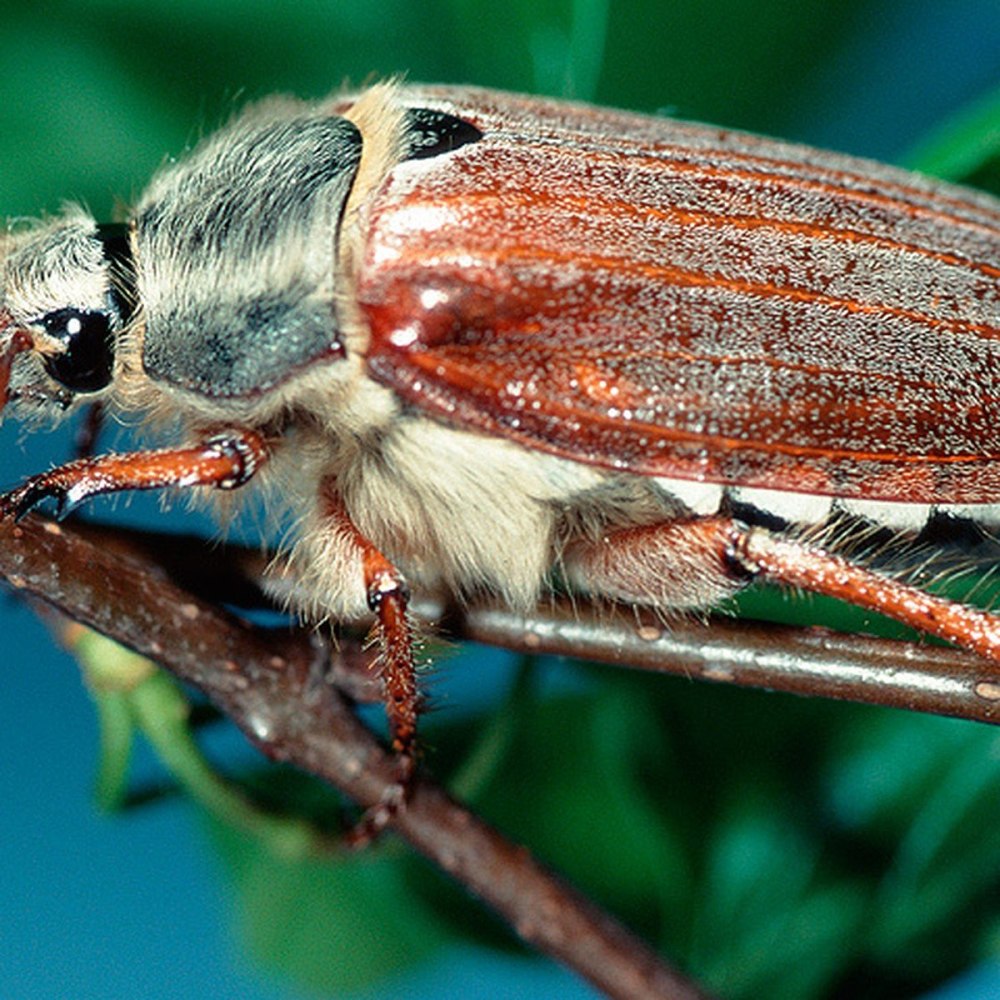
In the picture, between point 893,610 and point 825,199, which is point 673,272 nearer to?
point 825,199

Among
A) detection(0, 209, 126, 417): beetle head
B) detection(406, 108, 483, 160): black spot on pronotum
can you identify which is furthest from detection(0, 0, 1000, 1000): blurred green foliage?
detection(0, 209, 126, 417): beetle head

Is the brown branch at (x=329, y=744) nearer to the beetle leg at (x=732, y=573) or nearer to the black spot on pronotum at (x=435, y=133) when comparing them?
the beetle leg at (x=732, y=573)

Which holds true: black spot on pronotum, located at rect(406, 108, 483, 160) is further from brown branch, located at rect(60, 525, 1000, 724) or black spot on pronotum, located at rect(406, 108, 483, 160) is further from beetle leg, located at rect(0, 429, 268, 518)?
brown branch, located at rect(60, 525, 1000, 724)

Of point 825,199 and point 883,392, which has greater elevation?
point 825,199

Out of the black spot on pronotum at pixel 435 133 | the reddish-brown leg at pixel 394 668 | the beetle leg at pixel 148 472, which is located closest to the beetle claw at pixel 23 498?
the beetle leg at pixel 148 472

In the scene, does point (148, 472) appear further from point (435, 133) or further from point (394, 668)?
point (435, 133)

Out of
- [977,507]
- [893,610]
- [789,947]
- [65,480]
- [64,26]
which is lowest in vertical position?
[789,947]

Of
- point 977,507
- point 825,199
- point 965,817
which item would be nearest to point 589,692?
point 965,817
